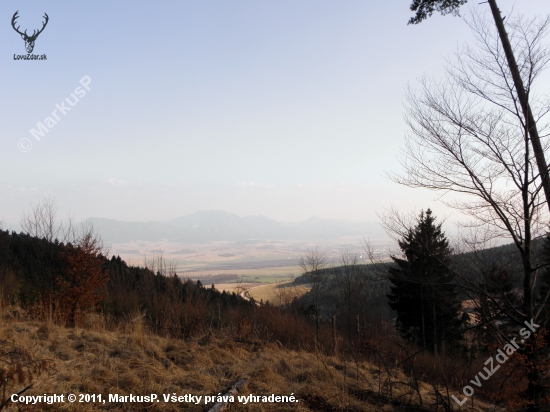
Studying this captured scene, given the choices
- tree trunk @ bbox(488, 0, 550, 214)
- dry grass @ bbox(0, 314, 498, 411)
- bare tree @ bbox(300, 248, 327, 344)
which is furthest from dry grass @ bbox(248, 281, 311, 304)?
tree trunk @ bbox(488, 0, 550, 214)

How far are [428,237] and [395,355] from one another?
3593 millimetres

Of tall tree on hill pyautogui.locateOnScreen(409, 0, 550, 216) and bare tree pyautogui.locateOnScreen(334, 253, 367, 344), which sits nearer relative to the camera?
tall tree on hill pyautogui.locateOnScreen(409, 0, 550, 216)

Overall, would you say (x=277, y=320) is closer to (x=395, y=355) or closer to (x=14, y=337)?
(x=395, y=355)

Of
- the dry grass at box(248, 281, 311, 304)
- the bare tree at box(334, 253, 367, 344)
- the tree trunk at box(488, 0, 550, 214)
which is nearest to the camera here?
the tree trunk at box(488, 0, 550, 214)

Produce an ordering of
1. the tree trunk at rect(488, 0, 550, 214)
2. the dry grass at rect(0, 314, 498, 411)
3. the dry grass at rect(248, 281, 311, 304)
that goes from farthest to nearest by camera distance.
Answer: the dry grass at rect(248, 281, 311, 304) < the tree trunk at rect(488, 0, 550, 214) < the dry grass at rect(0, 314, 498, 411)

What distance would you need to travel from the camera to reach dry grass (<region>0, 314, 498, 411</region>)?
4496 millimetres

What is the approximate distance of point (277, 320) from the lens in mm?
19250

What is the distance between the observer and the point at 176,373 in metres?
5.40

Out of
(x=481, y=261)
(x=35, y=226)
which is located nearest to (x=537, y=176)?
(x=481, y=261)

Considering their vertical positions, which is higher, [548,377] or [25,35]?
[25,35]

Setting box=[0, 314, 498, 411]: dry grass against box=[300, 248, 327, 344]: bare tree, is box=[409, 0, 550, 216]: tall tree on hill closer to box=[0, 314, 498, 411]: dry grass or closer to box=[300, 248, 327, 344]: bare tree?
box=[0, 314, 498, 411]: dry grass

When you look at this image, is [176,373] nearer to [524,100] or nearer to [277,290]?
[524,100]

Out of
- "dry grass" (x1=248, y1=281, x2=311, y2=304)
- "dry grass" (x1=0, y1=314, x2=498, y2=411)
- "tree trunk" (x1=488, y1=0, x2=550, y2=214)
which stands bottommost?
"dry grass" (x1=248, y1=281, x2=311, y2=304)

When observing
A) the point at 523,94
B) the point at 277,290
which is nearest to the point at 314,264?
the point at 277,290
